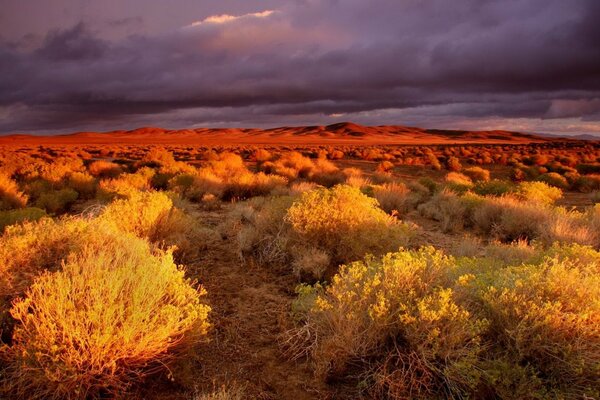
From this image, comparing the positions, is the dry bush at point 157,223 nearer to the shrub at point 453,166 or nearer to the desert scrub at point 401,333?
the desert scrub at point 401,333

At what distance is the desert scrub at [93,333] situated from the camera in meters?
2.95

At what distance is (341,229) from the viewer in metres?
6.38

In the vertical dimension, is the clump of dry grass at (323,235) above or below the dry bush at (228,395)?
above

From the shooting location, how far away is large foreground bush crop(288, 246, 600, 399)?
3170mm

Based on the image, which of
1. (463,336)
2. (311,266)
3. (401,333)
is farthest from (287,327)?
(463,336)

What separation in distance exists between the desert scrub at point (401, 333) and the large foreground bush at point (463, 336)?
0.03 ft

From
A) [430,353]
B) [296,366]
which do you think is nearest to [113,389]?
[296,366]

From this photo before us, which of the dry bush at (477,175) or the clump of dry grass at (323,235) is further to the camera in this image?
the dry bush at (477,175)

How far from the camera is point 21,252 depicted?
3.98 metres

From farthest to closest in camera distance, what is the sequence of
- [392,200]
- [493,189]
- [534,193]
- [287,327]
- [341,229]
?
[493,189], [534,193], [392,200], [341,229], [287,327]

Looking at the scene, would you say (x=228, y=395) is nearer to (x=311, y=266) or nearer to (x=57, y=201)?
(x=311, y=266)

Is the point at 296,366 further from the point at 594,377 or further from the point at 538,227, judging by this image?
the point at 538,227

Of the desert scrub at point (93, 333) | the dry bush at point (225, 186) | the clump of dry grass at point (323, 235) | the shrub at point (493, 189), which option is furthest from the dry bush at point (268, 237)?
the shrub at point (493, 189)

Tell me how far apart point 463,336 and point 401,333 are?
21.2 inches
